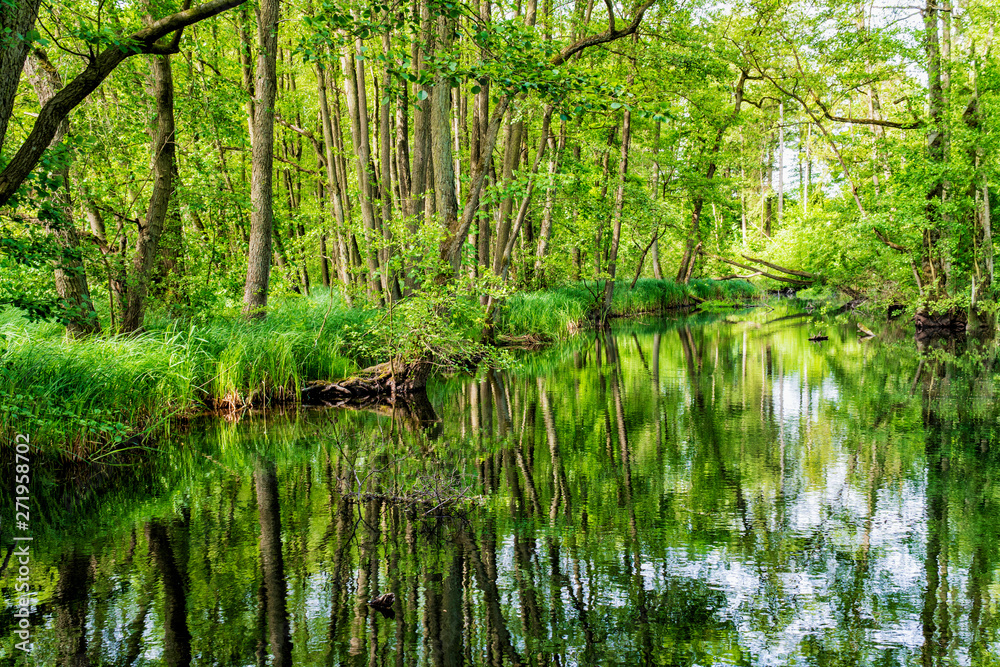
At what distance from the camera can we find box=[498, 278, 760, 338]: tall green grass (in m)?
17.1

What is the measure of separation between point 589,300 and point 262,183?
13.4m

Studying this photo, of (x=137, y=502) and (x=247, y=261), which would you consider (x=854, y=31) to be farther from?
(x=137, y=502)

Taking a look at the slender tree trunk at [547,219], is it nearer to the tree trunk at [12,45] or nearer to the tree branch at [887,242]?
the tree branch at [887,242]

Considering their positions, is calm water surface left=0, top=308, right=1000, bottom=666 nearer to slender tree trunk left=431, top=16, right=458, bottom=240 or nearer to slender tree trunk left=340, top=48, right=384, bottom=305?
slender tree trunk left=431, top=16, right=458, bottom=240

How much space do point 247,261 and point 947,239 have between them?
13504 mm

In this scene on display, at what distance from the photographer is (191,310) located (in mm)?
9828

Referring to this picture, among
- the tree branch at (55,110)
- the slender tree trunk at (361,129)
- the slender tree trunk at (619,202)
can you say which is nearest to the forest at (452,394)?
the tree branch at (55,110)

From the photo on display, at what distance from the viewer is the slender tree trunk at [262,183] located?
10109 millimetres

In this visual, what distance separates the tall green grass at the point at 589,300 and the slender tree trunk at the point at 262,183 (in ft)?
21.2

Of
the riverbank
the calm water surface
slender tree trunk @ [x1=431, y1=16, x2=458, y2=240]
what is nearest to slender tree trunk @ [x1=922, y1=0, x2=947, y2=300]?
the calm water surface

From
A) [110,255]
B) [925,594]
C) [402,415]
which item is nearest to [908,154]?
[402,415]

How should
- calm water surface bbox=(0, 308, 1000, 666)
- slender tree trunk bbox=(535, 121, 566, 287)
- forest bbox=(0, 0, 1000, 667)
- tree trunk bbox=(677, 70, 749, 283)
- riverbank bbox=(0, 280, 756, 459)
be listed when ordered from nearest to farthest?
1. calm water surface bbox=(0, 308, 1000, 666)
2. forest bbox=(0, 0, 1000, 667)
3. riverbank bbox=(0, 280, 756, 459)
4. slender tree trunk bbox=(535, 121, 566, 287)
5. tree trunk bbox=(677, 70, 749, 283)

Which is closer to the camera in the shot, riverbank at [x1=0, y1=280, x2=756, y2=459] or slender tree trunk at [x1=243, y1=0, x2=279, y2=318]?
riverbank at [x1=0, y1=280, x2=756, y2=459]

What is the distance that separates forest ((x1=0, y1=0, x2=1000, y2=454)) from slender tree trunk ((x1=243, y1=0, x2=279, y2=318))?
0.14ft
